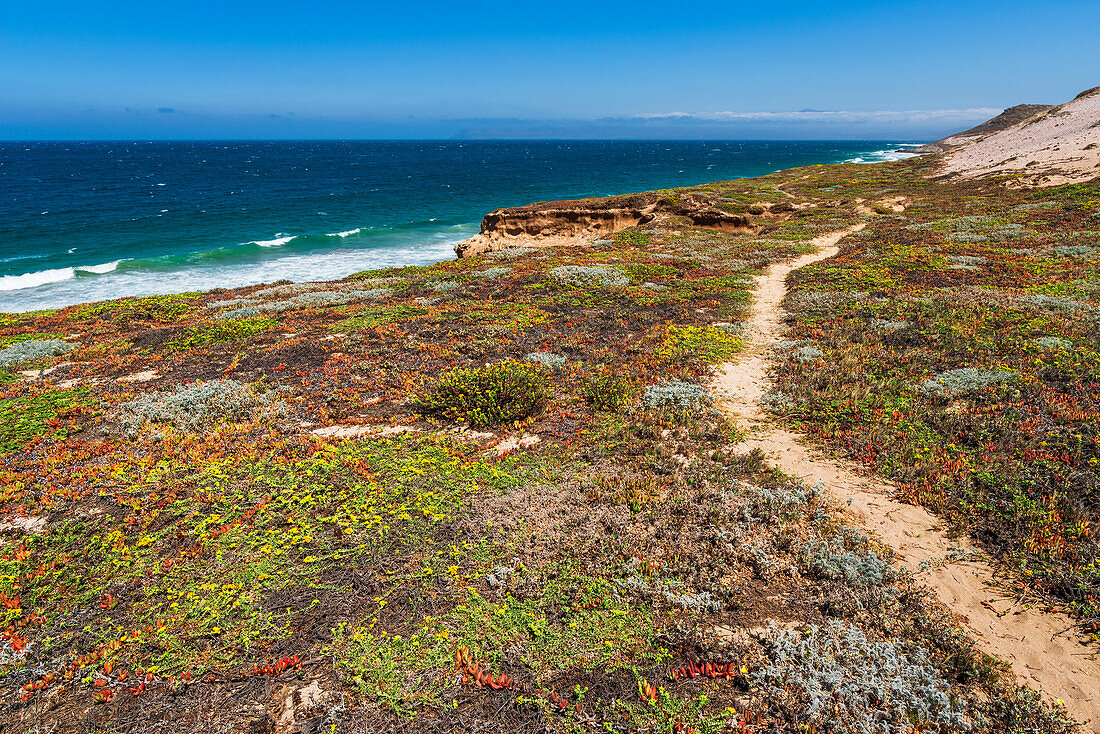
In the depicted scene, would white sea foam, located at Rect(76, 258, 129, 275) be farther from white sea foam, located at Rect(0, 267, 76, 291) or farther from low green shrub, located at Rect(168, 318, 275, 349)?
low green shrub, located at Rect(168, 318, 275, 349)

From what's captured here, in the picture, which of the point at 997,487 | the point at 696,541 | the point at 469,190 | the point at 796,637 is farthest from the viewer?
the point at 469,190

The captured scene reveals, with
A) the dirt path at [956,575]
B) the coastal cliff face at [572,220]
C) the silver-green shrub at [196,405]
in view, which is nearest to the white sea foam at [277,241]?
the coastal cliff face at [572,220]

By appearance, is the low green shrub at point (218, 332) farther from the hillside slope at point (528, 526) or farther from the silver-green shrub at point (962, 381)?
the silver-green shrub at point (962, 381)

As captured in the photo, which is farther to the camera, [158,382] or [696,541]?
[158,382]

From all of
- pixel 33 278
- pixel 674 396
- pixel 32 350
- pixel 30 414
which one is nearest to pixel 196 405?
pixel 30 414

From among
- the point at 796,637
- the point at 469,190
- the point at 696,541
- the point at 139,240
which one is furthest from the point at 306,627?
the point at 469,190

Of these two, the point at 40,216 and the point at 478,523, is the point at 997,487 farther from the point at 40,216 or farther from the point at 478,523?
the point at 40,216
